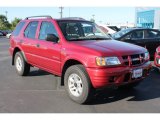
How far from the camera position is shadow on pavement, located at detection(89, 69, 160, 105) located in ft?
18.3

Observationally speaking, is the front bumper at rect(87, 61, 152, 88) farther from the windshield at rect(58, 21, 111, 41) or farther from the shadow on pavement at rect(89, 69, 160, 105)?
the windshield at rect(58, 21, 111, 41)

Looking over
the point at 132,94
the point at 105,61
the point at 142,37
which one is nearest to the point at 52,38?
the point at 105,61

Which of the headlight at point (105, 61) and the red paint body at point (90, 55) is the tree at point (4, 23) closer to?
the red paint body at point (90, 55)

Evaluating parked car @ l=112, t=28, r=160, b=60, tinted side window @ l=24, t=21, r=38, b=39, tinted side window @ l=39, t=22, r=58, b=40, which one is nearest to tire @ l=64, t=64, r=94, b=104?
tinted side window @ l=39, t=22, r=58, b=40

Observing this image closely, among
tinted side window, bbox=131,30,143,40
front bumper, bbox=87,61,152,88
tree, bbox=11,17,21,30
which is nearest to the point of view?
front bumper, bbox=87,61,152,88

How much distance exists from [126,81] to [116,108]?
58cm

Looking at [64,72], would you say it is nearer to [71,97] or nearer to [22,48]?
[71,97]

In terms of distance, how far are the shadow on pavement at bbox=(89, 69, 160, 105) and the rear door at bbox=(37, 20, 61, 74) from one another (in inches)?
46.5

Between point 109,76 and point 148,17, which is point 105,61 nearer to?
point 109,76

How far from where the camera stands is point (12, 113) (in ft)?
15.3

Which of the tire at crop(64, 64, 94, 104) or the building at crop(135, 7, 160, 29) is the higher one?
the building at crop(135, 7, 160, 29)

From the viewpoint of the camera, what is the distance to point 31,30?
23.7 feet

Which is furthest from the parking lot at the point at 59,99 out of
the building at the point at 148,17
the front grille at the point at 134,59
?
the building at the point at 148,17
